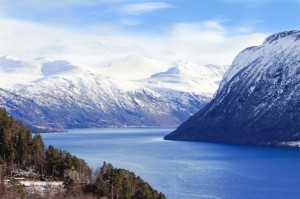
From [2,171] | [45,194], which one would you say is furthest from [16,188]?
[2,171]

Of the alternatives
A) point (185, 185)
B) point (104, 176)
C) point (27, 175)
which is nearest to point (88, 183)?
point (104, 176)

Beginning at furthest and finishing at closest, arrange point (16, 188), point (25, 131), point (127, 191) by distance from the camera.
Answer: point (25, 131), point (127, 191), point (16, 188)

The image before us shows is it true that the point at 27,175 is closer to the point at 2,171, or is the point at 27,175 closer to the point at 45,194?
the point at 2,171

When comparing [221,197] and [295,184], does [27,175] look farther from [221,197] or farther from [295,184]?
[295,184]

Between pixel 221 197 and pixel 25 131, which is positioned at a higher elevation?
pixel 25 131

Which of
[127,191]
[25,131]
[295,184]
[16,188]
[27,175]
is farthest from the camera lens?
[295,184]

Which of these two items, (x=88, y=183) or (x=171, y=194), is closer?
(x=88, y=183)

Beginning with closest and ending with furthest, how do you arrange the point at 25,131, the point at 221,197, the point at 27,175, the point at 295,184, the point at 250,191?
the point at 27,175
the point at 25,131
the point at 221,197
the point at 250,191
the point at 295,184

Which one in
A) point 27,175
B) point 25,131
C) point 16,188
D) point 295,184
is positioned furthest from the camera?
point 295,184

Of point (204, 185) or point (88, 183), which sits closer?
point (88, 183)
